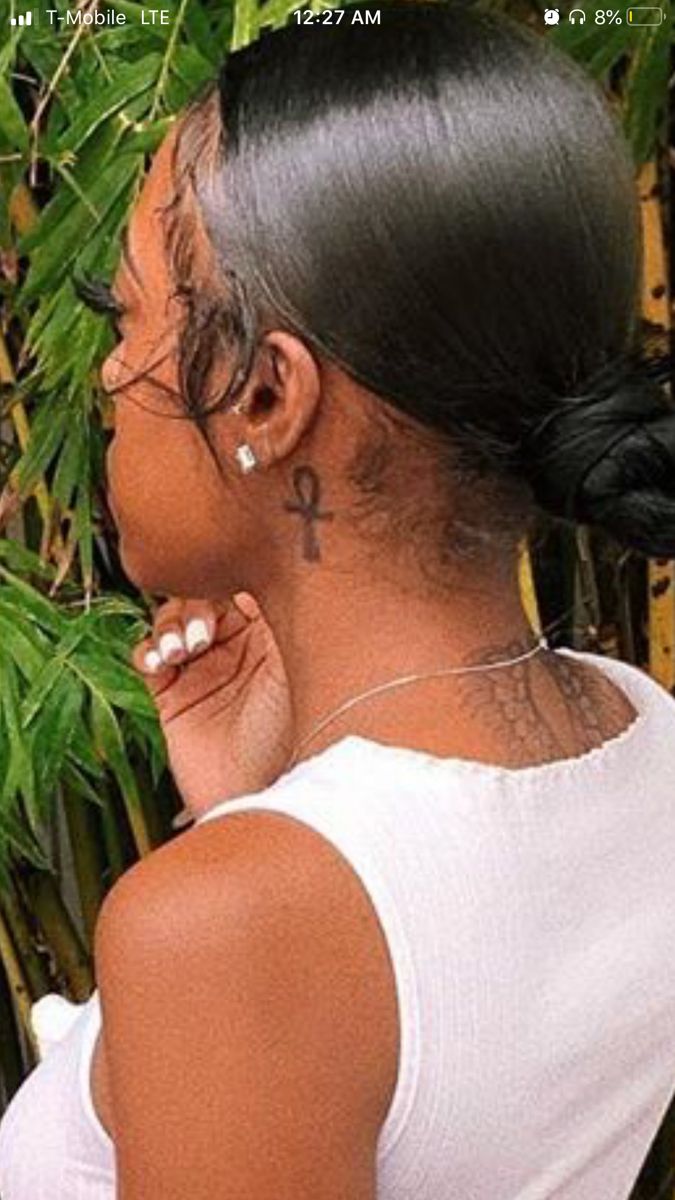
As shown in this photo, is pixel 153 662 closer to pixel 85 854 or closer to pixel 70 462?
pixel 70 462

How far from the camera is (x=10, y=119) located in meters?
1.28

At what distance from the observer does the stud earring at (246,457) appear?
733mm

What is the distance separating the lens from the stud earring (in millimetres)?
733

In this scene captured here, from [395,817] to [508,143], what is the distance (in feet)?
0.74

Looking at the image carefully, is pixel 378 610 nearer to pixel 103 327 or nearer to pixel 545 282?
pixel 545 282

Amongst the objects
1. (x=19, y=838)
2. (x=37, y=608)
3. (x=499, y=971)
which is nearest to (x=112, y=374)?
(x=499, y=971)

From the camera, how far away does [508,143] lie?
0.71 metres

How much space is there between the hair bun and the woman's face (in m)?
0.11

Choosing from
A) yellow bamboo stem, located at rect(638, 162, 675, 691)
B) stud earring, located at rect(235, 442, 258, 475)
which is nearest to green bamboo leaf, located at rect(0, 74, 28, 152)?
yellow bamboo stem, located at rect(638, 162, 675, 691)

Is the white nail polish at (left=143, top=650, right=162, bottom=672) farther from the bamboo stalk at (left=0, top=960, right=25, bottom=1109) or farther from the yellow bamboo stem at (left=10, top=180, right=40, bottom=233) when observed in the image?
the bamboo stalk at (left=0, top=960, right=25, bottom=1109)

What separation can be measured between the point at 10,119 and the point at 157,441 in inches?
23.0

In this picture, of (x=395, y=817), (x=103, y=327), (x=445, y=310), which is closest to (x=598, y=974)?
(x=395, y=817)

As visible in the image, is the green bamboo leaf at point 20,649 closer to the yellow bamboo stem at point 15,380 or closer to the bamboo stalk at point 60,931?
the yellow bamboo stem at point 15,380

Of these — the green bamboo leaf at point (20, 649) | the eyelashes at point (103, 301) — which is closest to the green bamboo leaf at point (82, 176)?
the green bamboo leaf at point (20, 649)
